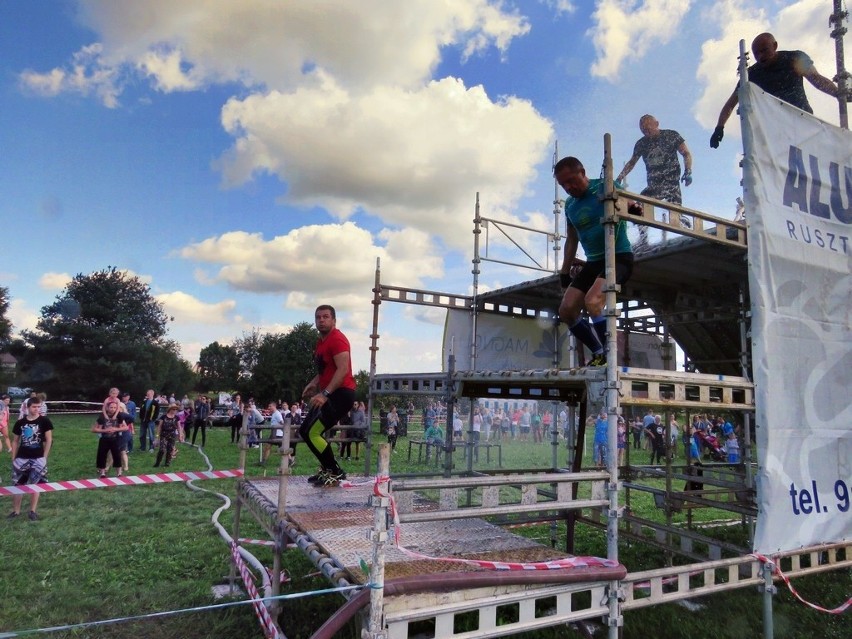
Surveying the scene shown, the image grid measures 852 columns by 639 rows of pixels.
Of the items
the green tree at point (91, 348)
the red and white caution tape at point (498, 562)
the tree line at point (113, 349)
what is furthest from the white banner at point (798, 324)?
the green tree at point (91, 348)

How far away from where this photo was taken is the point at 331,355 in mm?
5551

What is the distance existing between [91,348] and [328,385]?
48900mm

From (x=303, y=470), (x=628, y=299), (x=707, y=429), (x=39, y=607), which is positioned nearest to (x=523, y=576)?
(x=39, y=607)

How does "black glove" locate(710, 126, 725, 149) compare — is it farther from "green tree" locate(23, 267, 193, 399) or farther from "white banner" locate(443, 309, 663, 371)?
"green tree" locate(23, 267, 193, 399)

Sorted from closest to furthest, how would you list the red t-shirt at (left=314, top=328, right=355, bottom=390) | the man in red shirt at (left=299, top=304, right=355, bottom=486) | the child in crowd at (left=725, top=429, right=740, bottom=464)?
the man in red shirt at (left=299, top=304, right=355, bottom=486) < the red t-shirt at (left=314, top=328, right=355, bottom=390) < the child in crowd at (left=725, top=429, right=740, bottom=464)

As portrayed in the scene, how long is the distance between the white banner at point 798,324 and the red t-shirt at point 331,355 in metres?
→ 3.70

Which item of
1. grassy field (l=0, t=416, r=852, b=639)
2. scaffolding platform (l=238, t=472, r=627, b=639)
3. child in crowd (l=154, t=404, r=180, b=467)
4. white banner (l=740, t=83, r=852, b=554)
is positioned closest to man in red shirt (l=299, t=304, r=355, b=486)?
scaffolding platform (l=238, t=472, r=627, b=639)

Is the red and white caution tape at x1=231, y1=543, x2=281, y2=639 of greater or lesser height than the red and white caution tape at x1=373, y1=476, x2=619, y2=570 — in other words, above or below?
below

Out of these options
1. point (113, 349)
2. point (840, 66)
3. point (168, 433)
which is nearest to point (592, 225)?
point (840, 66)

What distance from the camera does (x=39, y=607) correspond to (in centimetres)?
520

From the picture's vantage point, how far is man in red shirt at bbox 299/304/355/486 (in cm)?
541

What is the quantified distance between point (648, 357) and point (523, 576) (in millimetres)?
7556

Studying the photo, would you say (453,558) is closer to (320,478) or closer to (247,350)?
(320,478)

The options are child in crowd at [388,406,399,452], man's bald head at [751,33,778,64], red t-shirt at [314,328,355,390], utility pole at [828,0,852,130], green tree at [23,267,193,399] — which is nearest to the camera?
red t-shirt at [314,328,355,390]
